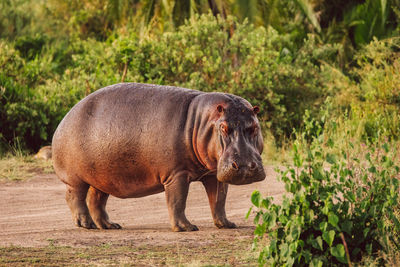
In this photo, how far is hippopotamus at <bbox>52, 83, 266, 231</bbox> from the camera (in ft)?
19.0

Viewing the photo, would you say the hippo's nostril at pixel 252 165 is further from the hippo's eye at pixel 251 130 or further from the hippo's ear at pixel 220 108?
the hippo's ear at pixel 220 108

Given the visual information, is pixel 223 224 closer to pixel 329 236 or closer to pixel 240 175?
pixel 240 175

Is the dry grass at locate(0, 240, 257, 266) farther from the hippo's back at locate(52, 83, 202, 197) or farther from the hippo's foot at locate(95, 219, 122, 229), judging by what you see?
the hippo's foot at locate(95, 219, 122, 229)

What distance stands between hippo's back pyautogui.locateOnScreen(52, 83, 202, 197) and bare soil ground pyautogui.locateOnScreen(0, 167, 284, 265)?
0.52 meters

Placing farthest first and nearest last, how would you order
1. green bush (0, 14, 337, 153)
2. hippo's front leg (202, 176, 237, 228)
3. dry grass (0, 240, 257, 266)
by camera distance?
green bush (0, 14, 337, 153), hippo's front leg (202, 176, 237, 228), dry grass (0, 240, 257, 266)

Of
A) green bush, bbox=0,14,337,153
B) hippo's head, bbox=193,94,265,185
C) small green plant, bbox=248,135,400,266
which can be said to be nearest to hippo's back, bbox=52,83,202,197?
hippo's head, bbox=193,94,265,185

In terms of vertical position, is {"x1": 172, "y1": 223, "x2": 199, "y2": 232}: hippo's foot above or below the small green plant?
below

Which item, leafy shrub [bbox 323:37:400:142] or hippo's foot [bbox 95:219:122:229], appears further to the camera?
leafy shrub [bbox 323:37:400:142]

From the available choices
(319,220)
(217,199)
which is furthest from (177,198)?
(319,220)

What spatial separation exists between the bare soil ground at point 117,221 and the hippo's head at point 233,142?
0.62 meters

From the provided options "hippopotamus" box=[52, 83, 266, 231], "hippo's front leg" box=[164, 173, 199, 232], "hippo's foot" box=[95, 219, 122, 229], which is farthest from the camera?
"hippo's foot" box=[95, 219, 122, 229]

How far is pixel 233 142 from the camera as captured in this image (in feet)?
18.2

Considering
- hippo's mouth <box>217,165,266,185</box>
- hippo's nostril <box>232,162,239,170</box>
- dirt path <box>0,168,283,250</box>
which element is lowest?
dirt path <box>0,168,283,250</box>

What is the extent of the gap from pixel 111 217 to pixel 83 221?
4.00ft
